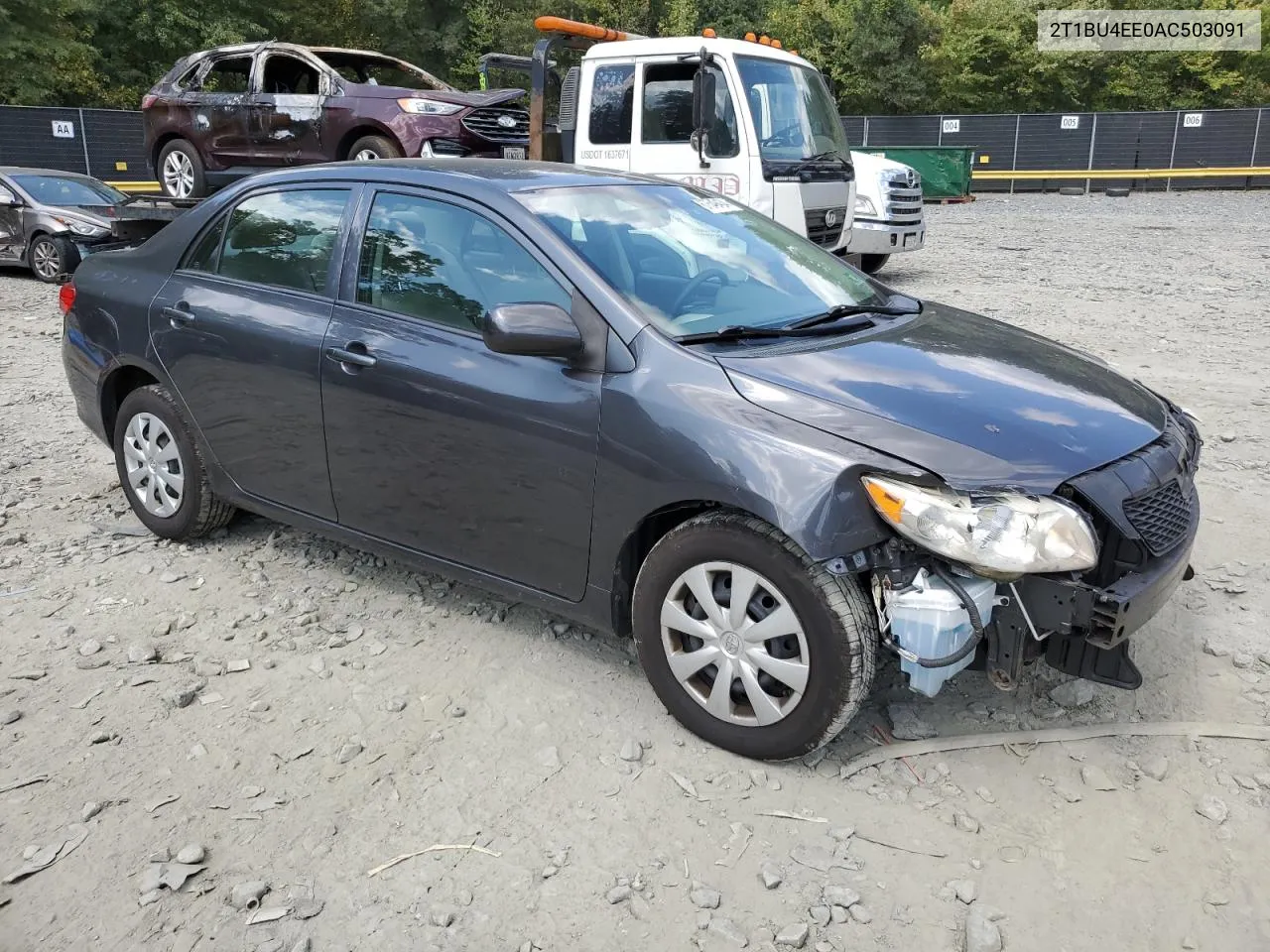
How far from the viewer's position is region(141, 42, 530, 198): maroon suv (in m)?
10.2

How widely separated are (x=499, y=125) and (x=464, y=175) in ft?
24.2

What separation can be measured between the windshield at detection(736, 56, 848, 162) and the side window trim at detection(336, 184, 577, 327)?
Answer: 5983 millimetres

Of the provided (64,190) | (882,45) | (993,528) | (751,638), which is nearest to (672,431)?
(751,638)

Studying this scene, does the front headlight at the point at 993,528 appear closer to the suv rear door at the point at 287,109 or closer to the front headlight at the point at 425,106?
the front headlight at the point at 425,106

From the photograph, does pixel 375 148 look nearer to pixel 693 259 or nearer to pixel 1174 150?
pixel 693 259

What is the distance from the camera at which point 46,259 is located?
12383mm

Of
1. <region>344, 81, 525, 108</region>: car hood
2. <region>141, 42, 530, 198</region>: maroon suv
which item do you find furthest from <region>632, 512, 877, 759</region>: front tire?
<region>344, 81, 525, 108</region>: car hood

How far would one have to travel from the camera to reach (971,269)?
44.1 ft

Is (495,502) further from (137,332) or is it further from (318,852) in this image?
(137,332)

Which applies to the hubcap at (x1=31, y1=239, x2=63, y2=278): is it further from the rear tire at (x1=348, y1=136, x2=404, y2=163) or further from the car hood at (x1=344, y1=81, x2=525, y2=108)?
the car hood at (x1=344, y1=81, x2=525, y2=108)

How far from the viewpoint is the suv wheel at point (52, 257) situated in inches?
472

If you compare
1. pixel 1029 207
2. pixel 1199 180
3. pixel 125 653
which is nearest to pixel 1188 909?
A: pixel 125 653

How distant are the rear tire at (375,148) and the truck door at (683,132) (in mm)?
2565

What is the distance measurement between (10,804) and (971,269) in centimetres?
1273
